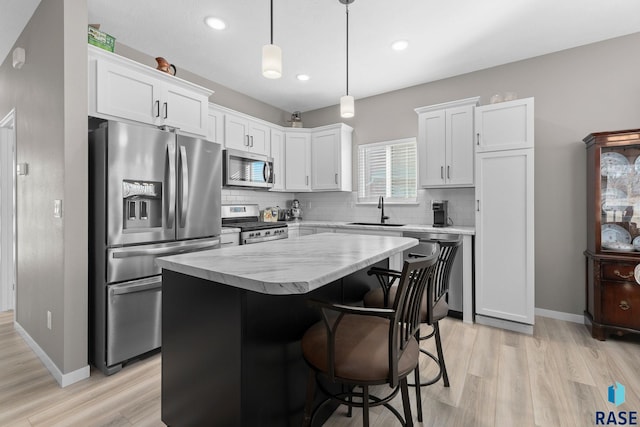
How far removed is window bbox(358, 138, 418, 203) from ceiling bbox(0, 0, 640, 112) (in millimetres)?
936

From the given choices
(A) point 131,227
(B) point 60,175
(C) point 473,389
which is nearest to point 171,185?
(A) point 131,227

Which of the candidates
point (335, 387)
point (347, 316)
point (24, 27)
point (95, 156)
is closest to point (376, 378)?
point (347, 316)

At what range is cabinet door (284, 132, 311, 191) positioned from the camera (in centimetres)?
470

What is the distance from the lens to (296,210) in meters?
5.09

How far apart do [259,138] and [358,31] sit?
1.93m

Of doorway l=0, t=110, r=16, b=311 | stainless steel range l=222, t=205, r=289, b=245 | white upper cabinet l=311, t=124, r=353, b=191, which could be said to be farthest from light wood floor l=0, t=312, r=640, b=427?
white upper cabinet l=311, t=124, r=353, b=191

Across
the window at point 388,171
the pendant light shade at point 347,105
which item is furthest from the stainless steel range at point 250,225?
the pendant light shade at point 347,105

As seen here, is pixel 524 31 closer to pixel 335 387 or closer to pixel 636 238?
pixel 636 238

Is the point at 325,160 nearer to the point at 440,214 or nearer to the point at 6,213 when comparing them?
the point at 440,214

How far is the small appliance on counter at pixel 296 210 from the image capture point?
200 inches

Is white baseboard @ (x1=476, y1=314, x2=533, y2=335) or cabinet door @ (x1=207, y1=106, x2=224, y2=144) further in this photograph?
cabinet door @ (x1=207, y1=106, x2=224, y2=144)

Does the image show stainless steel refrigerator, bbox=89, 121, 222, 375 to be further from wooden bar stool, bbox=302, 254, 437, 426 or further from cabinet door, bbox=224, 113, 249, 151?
wooden bar stool, bbox=302, 254, 437, 426

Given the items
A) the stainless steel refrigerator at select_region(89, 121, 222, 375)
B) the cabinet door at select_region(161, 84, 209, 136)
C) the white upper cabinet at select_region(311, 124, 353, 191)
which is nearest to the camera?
the stainless steel refrigerator at select_region(89, 121, 222, 375)

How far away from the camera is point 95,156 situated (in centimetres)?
228
